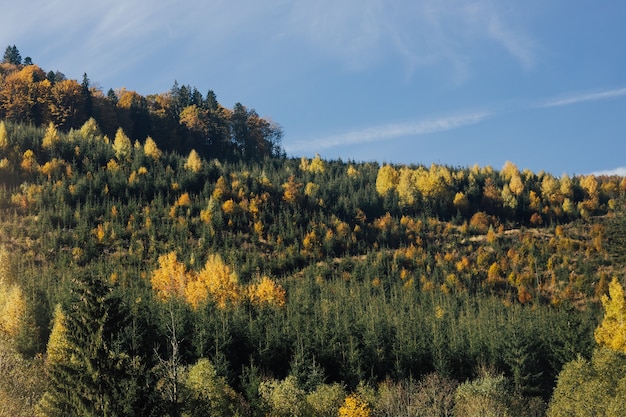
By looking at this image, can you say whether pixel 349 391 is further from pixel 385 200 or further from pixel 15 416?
pixel 385 200

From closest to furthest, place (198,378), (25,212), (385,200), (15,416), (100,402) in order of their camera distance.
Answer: (100,402) → (15,416) → (198,378) → (25,212) → (385,200)

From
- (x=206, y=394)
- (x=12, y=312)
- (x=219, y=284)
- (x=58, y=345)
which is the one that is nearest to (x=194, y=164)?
(x=219, y=284)

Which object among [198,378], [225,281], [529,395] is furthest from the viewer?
[225,281]

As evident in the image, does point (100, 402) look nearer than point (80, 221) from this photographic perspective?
Yes

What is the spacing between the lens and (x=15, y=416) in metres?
40.2

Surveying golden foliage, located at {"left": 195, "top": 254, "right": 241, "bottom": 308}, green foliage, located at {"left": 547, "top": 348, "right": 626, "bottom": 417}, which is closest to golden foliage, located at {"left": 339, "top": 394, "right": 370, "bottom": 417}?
green foliage, located at {"left": 547, "top": 348, "right": 626, "bottom": 417}

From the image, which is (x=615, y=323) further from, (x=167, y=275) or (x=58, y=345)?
(x=167, y=275)

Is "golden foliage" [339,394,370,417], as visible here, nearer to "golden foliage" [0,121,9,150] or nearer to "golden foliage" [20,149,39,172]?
"golden foliage" [20,149,39,172]

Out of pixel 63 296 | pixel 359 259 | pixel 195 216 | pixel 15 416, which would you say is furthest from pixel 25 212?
pixel 15 416

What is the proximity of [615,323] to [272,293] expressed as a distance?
58173 mm

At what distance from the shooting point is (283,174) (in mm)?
198500

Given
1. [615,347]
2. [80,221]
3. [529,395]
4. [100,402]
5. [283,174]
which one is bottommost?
[529,395]

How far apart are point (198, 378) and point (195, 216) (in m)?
100

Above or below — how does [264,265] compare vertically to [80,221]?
below
